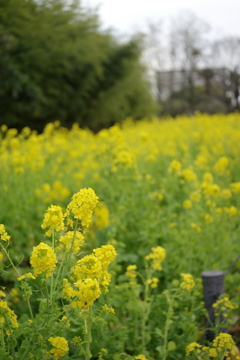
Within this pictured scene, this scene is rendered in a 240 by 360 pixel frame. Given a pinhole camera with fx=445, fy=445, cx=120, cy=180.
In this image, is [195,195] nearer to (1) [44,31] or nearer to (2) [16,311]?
(2) [16,311]

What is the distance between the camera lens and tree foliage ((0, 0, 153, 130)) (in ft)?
34.4

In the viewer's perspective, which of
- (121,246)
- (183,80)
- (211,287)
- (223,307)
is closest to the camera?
(223,307)

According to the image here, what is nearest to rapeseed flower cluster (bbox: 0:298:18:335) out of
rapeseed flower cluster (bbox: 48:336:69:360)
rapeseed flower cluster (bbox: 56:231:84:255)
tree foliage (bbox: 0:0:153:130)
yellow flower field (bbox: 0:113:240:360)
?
yellow flower field (bbox: 0:113:240:360)

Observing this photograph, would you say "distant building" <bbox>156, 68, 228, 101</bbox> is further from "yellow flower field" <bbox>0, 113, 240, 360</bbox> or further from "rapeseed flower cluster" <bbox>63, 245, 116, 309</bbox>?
"rapeseed flower cluster" <bbox>63, 245, 116, 309</bbox>

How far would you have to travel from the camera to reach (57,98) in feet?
42.0

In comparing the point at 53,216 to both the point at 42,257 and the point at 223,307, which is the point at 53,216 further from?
the point at 223,307

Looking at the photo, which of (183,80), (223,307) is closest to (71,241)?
(223,307)

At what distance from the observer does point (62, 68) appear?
1259 centimetres

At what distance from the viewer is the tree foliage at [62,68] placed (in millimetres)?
10477

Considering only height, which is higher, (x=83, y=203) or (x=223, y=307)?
(x=83, y=203)

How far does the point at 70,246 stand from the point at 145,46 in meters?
14.3

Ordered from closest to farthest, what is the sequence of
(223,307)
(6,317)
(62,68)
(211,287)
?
1. (6,317)
2. (223,307)
3. (211,287)
4. (62,68)

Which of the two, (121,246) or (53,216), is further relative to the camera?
(121,246)

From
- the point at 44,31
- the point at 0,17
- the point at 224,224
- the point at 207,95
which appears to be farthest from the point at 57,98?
the point at 207,95
